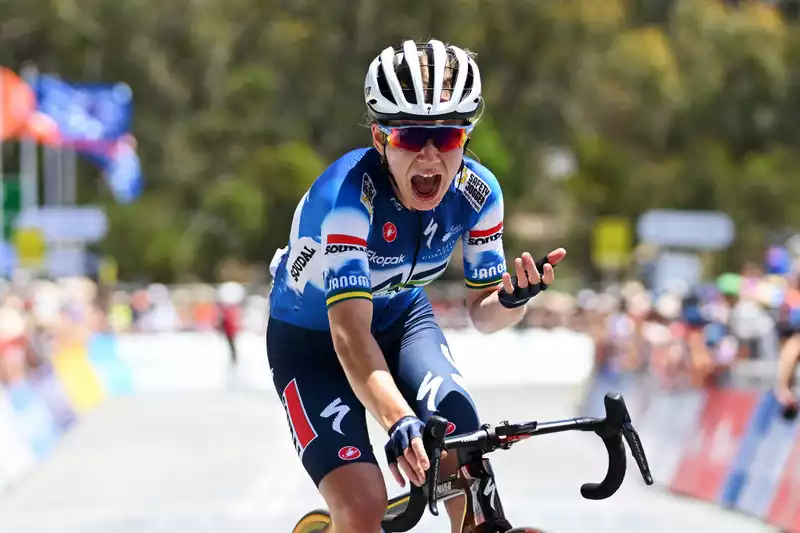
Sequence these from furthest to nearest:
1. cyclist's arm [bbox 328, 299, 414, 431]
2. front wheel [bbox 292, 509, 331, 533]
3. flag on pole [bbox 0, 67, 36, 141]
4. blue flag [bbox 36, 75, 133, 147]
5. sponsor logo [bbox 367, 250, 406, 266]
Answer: blue flag [bbox 36, 75, 133, 147]
flag on pole [bbox 0, 67, 36, 141]
front wheel [bbox 292, 509, 331, 533]
sponsor logo [bbox 367, 250, 406, 266]
cyclist's arm [bbox 328, 299, 414, 431]

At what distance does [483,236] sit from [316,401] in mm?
912

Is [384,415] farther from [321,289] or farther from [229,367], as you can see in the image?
[229,367]

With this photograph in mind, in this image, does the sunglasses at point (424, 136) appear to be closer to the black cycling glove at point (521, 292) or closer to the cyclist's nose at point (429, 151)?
the cyclist's nose at point (429, 151)

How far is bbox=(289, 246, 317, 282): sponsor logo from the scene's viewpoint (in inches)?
232

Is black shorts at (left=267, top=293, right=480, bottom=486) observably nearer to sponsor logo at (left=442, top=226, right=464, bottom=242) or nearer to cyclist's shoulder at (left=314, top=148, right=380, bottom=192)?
sponsor logo at (left=442, top=226, right=464, bottom=242)

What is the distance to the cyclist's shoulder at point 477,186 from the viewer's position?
5871mm

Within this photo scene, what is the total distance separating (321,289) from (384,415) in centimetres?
99

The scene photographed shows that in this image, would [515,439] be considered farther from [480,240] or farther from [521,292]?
[480,240]

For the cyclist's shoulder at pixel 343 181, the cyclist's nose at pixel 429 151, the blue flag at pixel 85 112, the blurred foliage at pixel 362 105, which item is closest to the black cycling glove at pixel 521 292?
the cyclist's nose at pixel 429 151

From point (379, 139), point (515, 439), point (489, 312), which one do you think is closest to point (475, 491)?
point (515, 439)

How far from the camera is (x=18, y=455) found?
15.6m

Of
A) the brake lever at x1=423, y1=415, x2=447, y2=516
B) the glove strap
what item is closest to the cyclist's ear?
the glove strap

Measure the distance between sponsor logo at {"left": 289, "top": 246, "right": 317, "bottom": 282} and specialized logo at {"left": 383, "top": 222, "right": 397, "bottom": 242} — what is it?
308 millimetres

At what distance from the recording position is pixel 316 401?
576 cm
